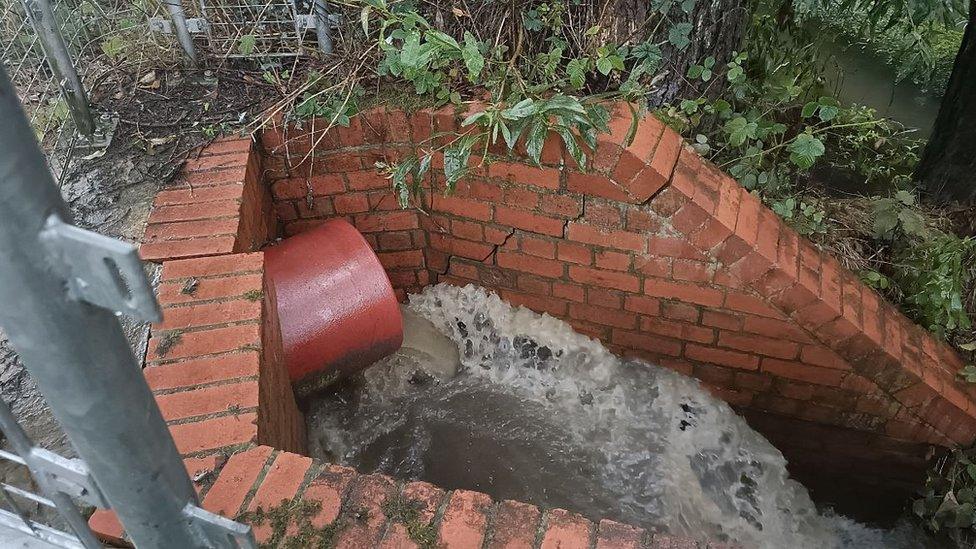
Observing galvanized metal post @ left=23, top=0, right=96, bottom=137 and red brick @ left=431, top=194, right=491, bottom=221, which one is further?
red brick @ left=431, top=194, right=491, bottom=221

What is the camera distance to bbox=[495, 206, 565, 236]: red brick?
9.25ft

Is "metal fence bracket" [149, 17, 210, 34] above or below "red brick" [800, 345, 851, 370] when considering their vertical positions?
above

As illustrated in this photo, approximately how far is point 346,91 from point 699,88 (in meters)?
1.41

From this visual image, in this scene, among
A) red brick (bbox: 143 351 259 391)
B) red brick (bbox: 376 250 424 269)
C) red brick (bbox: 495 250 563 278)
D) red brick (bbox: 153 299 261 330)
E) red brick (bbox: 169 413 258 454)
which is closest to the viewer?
red brick (bbox: 169 413 258 454)

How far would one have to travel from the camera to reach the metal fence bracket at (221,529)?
1.06m

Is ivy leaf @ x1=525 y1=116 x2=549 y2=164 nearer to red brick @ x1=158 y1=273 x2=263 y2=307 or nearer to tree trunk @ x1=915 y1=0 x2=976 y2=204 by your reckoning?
red brick @ x1=158 y1=273 x2=263 y2=307

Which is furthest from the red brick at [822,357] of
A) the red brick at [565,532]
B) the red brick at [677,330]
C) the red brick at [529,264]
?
the red brick at [565,532]

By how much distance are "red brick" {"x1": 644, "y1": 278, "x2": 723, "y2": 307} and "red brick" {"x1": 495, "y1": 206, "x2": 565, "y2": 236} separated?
41cm

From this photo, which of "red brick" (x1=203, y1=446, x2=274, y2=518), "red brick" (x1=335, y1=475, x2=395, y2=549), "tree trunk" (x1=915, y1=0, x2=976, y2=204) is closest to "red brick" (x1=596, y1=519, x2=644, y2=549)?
"red brick" (x1=335, y1=475, x2=395, y2=549)

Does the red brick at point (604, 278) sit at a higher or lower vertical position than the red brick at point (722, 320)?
higher

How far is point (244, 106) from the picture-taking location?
297 cm

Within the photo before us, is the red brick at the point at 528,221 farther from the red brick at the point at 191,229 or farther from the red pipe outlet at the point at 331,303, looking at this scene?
the red brick at the point at 191,229

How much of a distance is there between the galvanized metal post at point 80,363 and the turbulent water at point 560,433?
5.62 feet

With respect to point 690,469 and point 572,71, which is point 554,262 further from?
point 690,469
